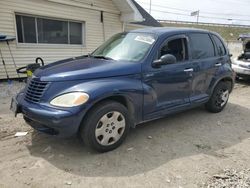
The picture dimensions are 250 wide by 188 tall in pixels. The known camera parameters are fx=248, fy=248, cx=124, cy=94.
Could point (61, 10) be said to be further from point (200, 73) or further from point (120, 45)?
point (200, 73)

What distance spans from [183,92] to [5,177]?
3263 mm

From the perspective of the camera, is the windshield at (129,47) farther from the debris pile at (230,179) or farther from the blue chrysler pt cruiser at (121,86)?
the debris pile at (230,179)

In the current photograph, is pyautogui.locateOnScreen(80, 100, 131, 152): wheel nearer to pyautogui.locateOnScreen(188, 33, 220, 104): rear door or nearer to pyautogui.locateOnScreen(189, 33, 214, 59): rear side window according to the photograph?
pyautogui.locateOnScreen(188, 33, 220, 104): rear door

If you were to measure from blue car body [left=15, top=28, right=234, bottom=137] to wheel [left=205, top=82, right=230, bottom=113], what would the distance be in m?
0.56

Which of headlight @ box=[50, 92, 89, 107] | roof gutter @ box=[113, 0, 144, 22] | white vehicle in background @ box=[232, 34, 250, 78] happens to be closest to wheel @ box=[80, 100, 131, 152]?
headlight @ box=[50, 92, 89, 107]

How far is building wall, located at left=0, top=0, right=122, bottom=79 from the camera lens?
8516mm

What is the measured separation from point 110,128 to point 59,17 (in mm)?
7320

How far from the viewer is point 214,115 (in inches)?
225

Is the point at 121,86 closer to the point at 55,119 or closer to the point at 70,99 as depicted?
the point at 70,99

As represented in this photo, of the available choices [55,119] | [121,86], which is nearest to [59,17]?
[121,86]

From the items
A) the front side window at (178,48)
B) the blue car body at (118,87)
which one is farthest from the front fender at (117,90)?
the front side window at (178,48)

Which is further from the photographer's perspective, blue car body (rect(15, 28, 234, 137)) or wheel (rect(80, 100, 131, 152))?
wheel (rect(80, 100, 131, 152))

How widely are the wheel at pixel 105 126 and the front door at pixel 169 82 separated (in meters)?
0.51

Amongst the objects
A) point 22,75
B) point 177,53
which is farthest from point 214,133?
point 22,75
